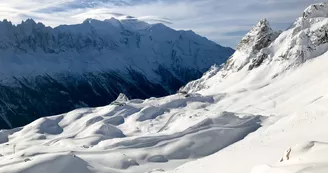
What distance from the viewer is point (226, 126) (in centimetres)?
9094

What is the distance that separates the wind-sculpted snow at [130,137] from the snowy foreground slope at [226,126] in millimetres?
208

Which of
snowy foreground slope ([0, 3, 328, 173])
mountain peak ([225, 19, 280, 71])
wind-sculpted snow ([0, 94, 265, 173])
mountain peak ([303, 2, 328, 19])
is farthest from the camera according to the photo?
mountain peak ([225, 19, 280, 71])

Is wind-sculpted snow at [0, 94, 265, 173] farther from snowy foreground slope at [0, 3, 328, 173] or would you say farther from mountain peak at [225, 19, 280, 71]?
mountain peak at [225, 19, 280, 71]

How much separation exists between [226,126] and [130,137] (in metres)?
21.0

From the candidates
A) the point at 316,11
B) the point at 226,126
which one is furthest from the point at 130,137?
the point at 316,11

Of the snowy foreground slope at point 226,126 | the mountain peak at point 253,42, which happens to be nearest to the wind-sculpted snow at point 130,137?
the snowy foreground slope at point 226,126

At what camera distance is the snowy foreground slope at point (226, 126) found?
4844 cm

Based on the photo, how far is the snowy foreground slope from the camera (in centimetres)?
4844

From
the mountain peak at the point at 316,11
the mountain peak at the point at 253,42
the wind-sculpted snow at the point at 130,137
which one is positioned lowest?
the wind-sculpted snow at the point at 130,137

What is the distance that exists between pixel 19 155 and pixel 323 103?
2503 inches

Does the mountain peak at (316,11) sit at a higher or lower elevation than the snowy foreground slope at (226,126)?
higher

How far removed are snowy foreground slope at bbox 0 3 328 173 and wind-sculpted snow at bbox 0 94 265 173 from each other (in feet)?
0.68

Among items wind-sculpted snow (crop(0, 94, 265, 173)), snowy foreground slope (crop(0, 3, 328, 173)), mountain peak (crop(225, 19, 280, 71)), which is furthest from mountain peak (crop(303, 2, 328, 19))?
wind-sculpted snow (crop(0, 94, 265, 173))

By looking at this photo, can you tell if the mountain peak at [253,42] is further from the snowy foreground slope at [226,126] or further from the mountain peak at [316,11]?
the mountain peak at [316,11]
